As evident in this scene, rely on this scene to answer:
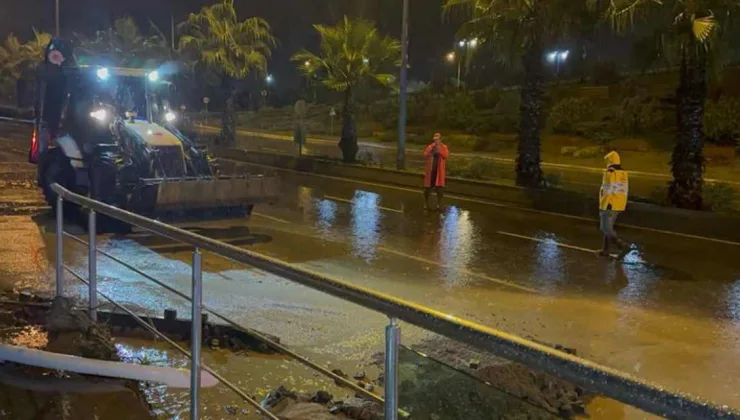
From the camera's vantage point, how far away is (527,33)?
18766 mm

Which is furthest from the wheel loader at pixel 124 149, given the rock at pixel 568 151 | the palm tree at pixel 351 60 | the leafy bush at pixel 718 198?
the rock at pixel 568 151

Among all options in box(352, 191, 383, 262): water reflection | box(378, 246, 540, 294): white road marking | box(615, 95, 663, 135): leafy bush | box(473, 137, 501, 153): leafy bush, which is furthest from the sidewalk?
box(378, 246, 540, 294): white road marking

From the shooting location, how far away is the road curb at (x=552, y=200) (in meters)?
15.4

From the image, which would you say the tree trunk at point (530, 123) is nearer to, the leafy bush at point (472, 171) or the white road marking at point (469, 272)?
the leafy bush at point (472, 171)

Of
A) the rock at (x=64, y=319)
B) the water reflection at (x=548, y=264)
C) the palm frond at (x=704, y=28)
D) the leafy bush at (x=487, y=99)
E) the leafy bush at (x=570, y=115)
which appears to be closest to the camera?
the rock at (x=64, y=319)

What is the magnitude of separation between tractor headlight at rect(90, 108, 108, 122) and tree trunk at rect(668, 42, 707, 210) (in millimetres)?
11529

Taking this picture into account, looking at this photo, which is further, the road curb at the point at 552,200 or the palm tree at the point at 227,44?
the palm tree at the point at 227,44

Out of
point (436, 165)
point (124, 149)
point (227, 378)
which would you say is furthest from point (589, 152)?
point (227, 378)

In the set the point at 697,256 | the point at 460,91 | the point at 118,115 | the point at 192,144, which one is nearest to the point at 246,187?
the point at 192,144

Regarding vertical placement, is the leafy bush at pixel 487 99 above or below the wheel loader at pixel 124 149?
above

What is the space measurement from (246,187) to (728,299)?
818cm

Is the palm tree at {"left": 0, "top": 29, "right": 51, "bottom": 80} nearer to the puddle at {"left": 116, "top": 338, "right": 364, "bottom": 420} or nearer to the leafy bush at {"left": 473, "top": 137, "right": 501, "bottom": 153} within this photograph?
the leafy bush at {"left": 473, "top": 137, "right": 501, "bottom": 153}

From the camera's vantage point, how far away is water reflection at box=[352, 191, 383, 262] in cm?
1251

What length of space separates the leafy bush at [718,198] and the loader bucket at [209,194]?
31.5ft
